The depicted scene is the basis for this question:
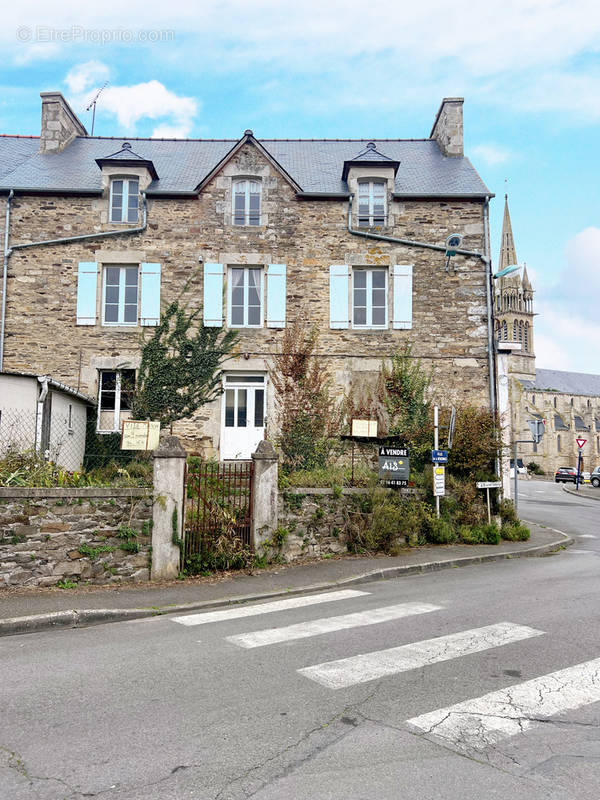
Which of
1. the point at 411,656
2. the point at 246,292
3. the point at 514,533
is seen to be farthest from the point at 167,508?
the point at 246,292

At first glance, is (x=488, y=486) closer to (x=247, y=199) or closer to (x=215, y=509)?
(x=215, y=509)

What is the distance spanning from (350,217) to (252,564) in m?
11.0

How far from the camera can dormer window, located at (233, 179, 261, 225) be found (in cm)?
1756

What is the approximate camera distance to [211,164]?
763 inches

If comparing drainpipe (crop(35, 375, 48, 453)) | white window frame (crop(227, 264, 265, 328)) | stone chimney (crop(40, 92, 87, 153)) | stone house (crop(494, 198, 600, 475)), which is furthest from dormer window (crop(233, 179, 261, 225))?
stone house (crop(494, 198, 600, 475))

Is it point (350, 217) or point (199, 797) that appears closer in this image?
point (199, 797)

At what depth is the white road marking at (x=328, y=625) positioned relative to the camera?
6.16 m

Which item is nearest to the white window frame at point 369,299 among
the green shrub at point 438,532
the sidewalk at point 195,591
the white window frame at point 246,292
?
the white window frame at point 246,292

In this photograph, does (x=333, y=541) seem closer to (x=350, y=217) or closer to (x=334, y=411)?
(x=334, y=411)

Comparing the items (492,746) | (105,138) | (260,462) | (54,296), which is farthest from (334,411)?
(492,746)

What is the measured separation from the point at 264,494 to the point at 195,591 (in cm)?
208

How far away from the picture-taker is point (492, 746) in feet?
12.4

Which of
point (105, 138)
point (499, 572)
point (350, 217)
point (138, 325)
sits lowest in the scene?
point (499, 572)

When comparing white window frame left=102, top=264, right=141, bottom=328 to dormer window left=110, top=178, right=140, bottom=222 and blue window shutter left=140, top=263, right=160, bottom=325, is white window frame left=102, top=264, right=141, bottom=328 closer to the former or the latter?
blue window shutter left=140, top=263, right=160, bottom=325
